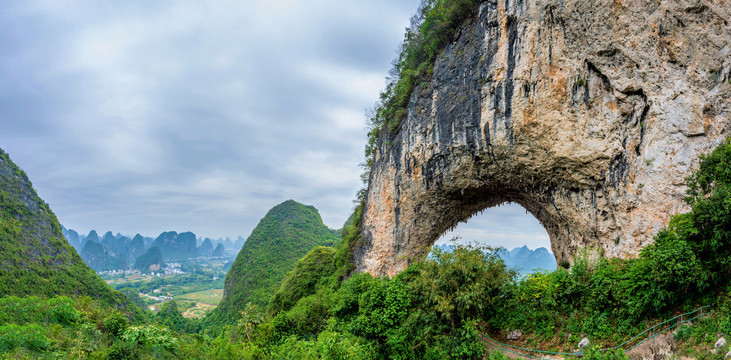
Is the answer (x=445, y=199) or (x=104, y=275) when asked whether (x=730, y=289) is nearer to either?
(x=445, y=199)

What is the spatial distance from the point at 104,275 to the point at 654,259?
14318 cm

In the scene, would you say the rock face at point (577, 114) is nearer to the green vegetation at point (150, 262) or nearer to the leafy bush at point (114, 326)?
the leafy bush at point (114, 326)

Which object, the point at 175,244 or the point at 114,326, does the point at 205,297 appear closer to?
the point at 114,326

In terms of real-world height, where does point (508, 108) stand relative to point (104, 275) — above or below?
above

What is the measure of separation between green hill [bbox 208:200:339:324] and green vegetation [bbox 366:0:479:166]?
856 inches

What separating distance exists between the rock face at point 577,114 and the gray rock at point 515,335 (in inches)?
172

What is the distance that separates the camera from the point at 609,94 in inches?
420

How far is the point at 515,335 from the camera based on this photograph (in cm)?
1089

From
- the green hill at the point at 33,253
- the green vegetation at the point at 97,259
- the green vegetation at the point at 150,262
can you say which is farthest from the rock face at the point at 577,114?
the green vegetation at the point at 97,259

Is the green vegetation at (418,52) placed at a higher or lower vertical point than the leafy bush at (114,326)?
higher

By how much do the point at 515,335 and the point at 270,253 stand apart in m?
35.5

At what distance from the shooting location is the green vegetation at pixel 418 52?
15.1 meters

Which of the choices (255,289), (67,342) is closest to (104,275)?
(255,289)

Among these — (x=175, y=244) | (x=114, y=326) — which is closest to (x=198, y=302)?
(x=114, y=326)
